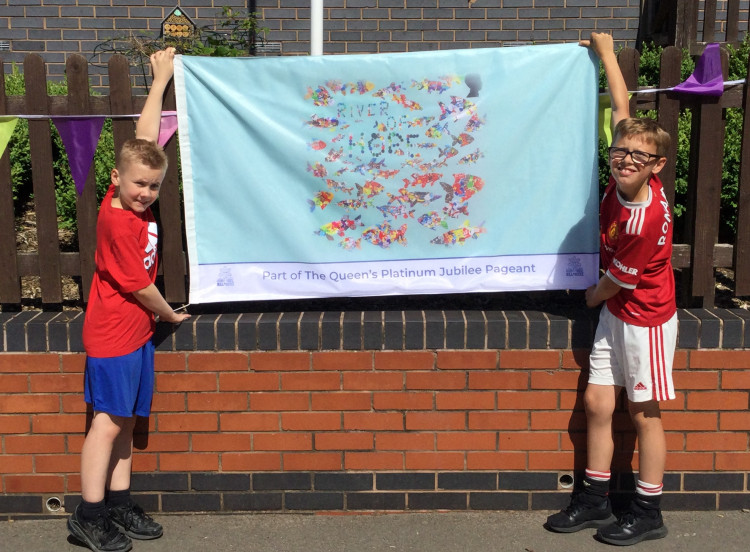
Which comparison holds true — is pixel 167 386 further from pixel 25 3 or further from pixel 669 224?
pixel 25 3

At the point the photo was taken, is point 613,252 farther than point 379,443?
No

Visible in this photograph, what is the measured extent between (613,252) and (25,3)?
6.85 metres

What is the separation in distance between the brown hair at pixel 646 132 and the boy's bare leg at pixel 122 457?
7.85 feet

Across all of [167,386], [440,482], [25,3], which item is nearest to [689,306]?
[440,482]

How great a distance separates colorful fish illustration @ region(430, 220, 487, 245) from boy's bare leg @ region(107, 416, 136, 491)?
1590 mm

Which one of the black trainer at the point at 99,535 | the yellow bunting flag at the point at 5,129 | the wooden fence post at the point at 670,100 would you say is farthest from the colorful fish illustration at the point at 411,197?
the black trainer at the point at 99,535

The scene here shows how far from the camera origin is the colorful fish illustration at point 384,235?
3.78m

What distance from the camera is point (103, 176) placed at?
181 inches


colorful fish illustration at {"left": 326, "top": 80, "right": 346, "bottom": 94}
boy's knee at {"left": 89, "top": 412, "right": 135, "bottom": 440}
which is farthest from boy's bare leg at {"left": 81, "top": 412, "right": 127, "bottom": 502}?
colorful fish illustration at {"left": 326, "top": 80, "right": 346, "bottom": 94}

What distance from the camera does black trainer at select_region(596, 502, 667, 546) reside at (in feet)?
11.6

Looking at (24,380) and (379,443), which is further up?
(24,380)

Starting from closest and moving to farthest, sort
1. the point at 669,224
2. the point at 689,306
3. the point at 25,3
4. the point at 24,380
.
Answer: the point at 669,224 < the point at 24,380 < the point at 689,306 < the point at 25,3

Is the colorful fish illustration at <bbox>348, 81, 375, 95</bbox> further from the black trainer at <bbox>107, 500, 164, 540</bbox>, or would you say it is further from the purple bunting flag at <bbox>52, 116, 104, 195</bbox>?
the black trainer at <bbox>107, 500, 164, 540</bbox>

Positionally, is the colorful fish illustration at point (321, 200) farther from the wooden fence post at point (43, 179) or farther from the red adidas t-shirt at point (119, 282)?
the wooden fence post at point (43, 179)
